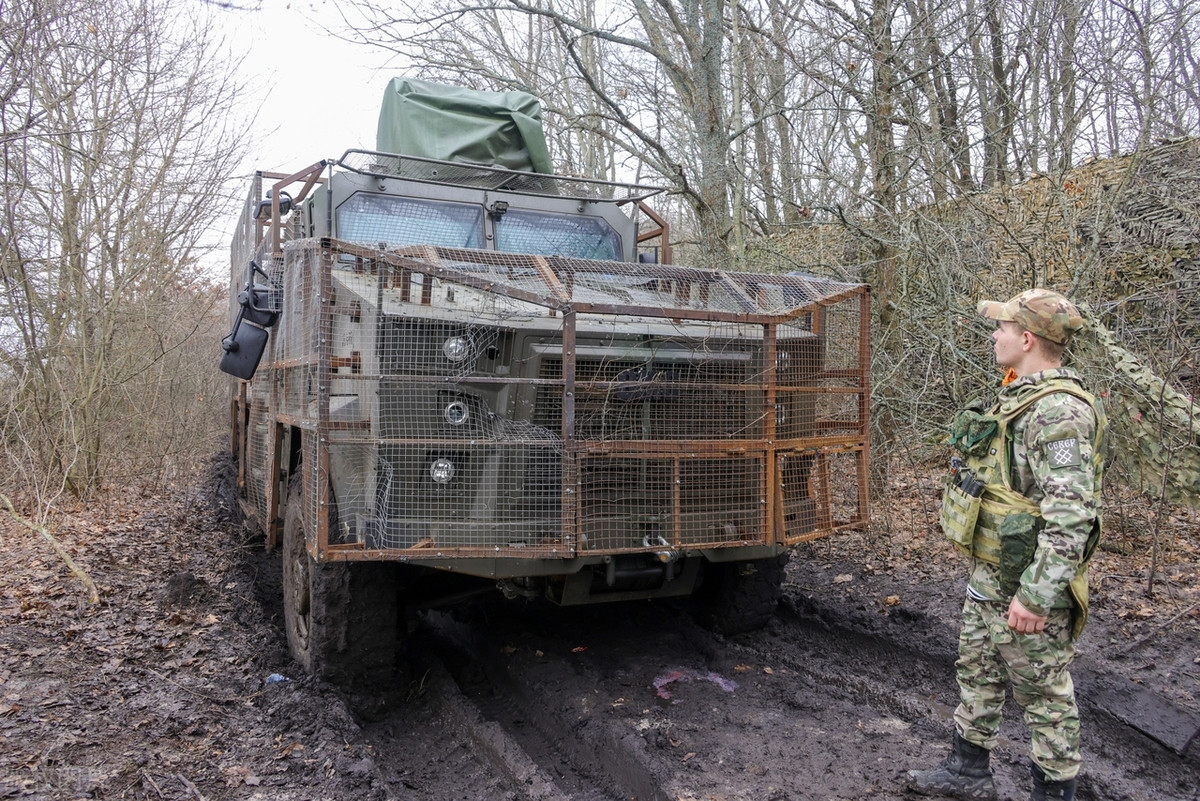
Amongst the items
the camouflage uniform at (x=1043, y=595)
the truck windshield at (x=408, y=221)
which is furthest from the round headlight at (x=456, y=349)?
the camouflage uniform at (x=1043, y=595)

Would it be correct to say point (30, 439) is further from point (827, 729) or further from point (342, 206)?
point (827, 729)

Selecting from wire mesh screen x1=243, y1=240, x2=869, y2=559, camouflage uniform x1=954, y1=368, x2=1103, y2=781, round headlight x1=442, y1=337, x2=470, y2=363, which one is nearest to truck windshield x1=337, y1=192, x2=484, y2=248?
wire mesh screen x1=243, y1=240, x2=869, y2=559

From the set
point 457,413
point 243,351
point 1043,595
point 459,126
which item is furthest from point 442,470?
point 459,126

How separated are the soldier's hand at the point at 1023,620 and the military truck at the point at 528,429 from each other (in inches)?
59.4

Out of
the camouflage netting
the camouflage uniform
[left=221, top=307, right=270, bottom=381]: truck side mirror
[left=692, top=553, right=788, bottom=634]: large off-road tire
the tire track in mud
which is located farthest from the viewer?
[left=692, top=553, right=788, bottom=634]: large off-road tire

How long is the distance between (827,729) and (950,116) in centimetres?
833

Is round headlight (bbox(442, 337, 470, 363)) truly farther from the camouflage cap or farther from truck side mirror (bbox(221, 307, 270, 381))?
the camouflage cap

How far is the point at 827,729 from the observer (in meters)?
3.96

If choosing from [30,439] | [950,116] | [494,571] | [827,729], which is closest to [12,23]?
[30,439]

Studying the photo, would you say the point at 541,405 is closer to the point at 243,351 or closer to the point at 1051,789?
the point at 243,351

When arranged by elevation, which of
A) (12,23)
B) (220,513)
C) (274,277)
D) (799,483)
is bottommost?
(220,513)

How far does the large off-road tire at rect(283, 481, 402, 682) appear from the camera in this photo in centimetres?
414

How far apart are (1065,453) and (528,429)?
7.13 feet

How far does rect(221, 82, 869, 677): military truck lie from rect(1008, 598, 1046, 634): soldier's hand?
4.95 feet
